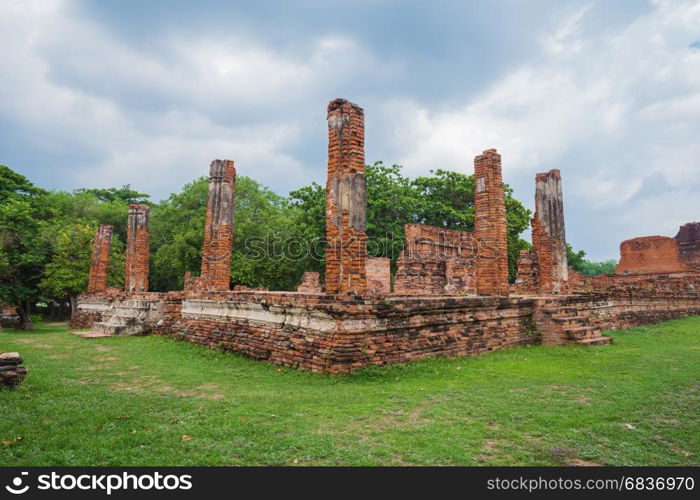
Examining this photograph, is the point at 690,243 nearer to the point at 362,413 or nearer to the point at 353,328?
the point at 353,328

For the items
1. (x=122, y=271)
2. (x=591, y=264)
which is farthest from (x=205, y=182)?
(x=591, y=264)

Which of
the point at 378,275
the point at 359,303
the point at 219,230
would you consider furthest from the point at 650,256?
the point at 359,303

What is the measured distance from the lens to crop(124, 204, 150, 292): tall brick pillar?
55.2 feet

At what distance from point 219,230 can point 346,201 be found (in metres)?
5.79

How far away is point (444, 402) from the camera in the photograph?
530 centimetres

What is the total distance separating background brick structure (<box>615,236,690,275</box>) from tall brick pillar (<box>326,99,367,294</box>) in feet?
113

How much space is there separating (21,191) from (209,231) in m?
23.3

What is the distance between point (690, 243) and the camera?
1385 inches

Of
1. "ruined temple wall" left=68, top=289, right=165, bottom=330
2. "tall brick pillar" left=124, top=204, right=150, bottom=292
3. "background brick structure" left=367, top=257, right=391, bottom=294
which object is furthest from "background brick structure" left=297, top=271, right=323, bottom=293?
"ruined temple wall" left=68, top=289, right=165, bottom=330

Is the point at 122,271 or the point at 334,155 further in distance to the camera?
the point at 122,271

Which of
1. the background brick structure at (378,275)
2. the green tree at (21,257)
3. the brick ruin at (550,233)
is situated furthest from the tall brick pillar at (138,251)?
A: the brick ruin at (550,233)

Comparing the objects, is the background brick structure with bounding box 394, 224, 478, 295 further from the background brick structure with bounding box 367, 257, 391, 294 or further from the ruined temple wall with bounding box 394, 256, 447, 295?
the background brick structure with bounding box 367, 257, 391, 294

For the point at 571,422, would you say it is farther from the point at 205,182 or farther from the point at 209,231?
the point at 205,182
